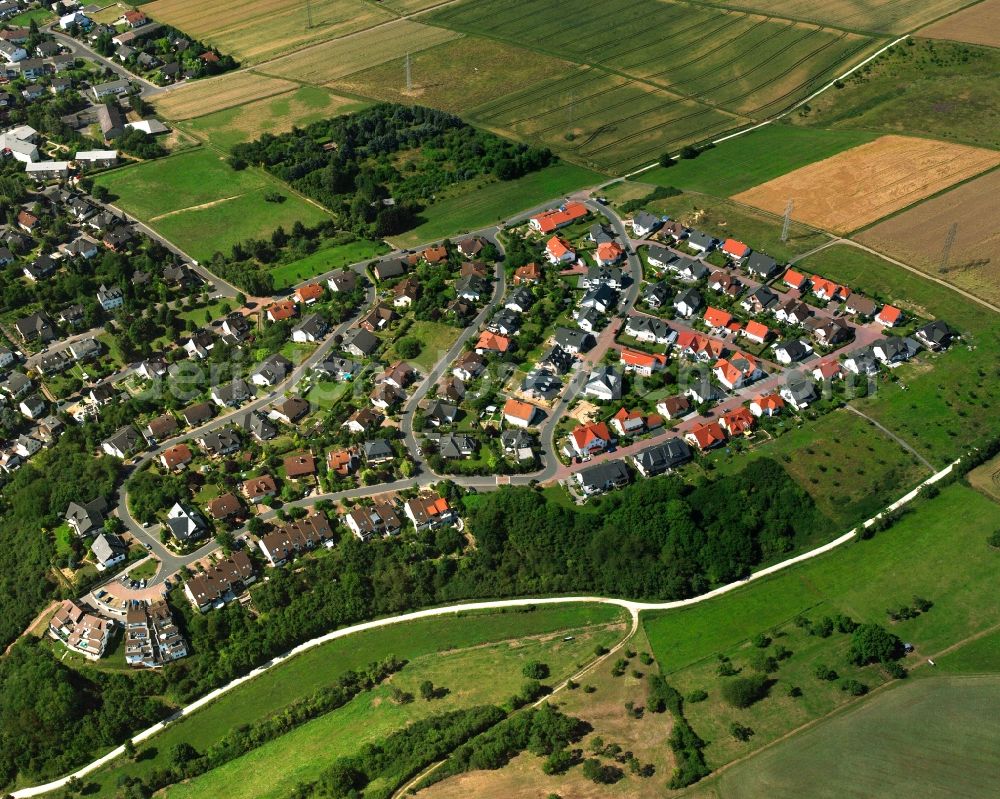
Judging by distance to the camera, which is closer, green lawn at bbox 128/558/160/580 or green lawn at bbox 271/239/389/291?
green lawn at bbox 128/558/160/580

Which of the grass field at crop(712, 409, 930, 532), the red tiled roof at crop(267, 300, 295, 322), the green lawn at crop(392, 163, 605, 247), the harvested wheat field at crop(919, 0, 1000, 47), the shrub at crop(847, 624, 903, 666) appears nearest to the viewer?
the shrub at crop(847, 624, 903, 666)

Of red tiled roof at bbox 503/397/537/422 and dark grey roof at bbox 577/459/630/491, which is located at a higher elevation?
red tiled roof at bbox 503/397/537/422

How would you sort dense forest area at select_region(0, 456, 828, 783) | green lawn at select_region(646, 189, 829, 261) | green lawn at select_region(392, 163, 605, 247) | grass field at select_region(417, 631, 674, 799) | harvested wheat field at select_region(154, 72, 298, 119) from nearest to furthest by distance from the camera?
grass field at select_region(417, 631, 674, 799) < dense forest area at select_region(0, 456, 828, 783) < green lawn at select_region(646, 189, 829, 261) < green lawn at select_region(392, 163, 605, 247) < harvested wheat field at select_region(154, 72, 298, 119)

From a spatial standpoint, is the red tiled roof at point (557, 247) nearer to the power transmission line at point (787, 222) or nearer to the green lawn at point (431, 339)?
the green lawn at point (431, 339)

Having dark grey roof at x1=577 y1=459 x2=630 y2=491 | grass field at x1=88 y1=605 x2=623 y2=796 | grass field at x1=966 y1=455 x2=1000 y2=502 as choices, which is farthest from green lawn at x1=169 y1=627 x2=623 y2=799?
grass field at x1=966 y1=455 x2=1000 y2=502

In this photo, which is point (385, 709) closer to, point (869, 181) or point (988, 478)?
point (988, 478)

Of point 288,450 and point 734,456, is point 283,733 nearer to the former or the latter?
point 288,450

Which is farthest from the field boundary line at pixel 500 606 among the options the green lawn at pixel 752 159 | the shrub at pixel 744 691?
the green lawn at pixel 752 159

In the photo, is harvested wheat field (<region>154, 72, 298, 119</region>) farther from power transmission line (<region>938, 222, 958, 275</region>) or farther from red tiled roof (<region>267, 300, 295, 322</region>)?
power transmission line (<region>938, 222, 958, 275</region>)

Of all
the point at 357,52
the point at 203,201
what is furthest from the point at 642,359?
the point at 357,52
